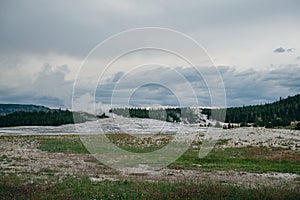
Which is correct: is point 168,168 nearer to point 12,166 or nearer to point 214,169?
point 214,169

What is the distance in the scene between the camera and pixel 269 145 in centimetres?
4806

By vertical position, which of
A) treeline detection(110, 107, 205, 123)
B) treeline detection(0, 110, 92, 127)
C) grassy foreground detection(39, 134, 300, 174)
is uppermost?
treeline detection(110, 107, 205, 123)

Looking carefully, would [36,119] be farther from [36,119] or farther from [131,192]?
[131,192]

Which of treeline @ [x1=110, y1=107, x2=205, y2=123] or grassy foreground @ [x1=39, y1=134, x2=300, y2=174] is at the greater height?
treeline @ [x1=110, y1=107, x2=205, y2=123]

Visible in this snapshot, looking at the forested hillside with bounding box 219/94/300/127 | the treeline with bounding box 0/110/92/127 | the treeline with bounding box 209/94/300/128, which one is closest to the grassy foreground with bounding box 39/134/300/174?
the treeline with bounding box 209/94/300/128

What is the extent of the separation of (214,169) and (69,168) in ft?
35.4

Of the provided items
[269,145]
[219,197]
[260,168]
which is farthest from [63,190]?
[269,145]

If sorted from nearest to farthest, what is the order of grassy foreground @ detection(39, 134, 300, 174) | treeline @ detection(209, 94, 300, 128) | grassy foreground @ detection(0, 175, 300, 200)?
1. grassy foreground @ detection(0, 175, 300, 200)
2. grassy foreground @ detection(39, 134, 300, 174)
3. treeline @ detection(209, 94, 300, 128)

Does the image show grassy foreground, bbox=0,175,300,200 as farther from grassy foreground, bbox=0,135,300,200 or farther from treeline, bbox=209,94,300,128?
treeline, bbox=209,94,300,128

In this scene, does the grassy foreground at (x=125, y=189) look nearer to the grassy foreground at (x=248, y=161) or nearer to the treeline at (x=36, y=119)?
the grassy foreground at (x=248, y=161)

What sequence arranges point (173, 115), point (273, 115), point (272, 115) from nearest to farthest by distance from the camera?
1. point (173, 115)
2. point (273, 115)
3. point (272, 115)

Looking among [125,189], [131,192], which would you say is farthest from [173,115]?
[131,192]

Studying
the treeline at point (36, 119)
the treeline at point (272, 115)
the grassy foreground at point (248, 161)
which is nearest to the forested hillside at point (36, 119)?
the treeline at point (36, 119)

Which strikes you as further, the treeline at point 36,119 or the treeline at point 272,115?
the treeline at point 36,119
